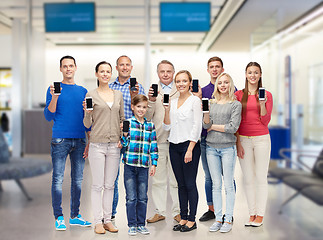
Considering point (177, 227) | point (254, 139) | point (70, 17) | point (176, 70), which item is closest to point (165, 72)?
point (176, 70)

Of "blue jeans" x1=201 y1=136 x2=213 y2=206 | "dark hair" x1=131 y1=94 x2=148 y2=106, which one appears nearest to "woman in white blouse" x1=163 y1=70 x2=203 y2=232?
"dark hair" x1=131 y1=94 x2=148 y2=106

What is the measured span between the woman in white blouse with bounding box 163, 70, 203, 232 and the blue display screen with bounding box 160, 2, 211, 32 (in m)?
3.99

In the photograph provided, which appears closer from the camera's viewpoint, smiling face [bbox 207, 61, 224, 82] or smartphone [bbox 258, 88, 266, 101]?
smartphone [bbox 258, 88, 266, 101]

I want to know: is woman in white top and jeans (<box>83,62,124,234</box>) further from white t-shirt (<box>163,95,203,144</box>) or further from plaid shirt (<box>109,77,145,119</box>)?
white t-shirt (<box>163,95,203,144</box>)

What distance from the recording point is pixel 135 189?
2.91 meters

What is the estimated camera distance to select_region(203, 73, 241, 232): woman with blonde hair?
116 inches

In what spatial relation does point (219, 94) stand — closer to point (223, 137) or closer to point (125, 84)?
point (223, 137)

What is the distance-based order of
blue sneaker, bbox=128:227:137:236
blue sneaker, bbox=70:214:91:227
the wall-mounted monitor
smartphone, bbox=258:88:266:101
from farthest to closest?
the wall-mounted monitor, blue sneaker, bbox=70:214:91:227, blue sneaker, bbox=128:227:137:236, smartphone, bbox=258:88:266:101

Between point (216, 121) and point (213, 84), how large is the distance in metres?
0.44

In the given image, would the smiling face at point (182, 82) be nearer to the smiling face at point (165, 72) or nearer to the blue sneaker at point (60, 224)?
the smiling face at point (165, 72)

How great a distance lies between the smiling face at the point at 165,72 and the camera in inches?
125

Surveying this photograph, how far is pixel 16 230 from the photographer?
128 inches

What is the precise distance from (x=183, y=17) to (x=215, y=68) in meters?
3.84

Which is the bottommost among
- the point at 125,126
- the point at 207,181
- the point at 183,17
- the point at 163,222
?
the point at 163,222
